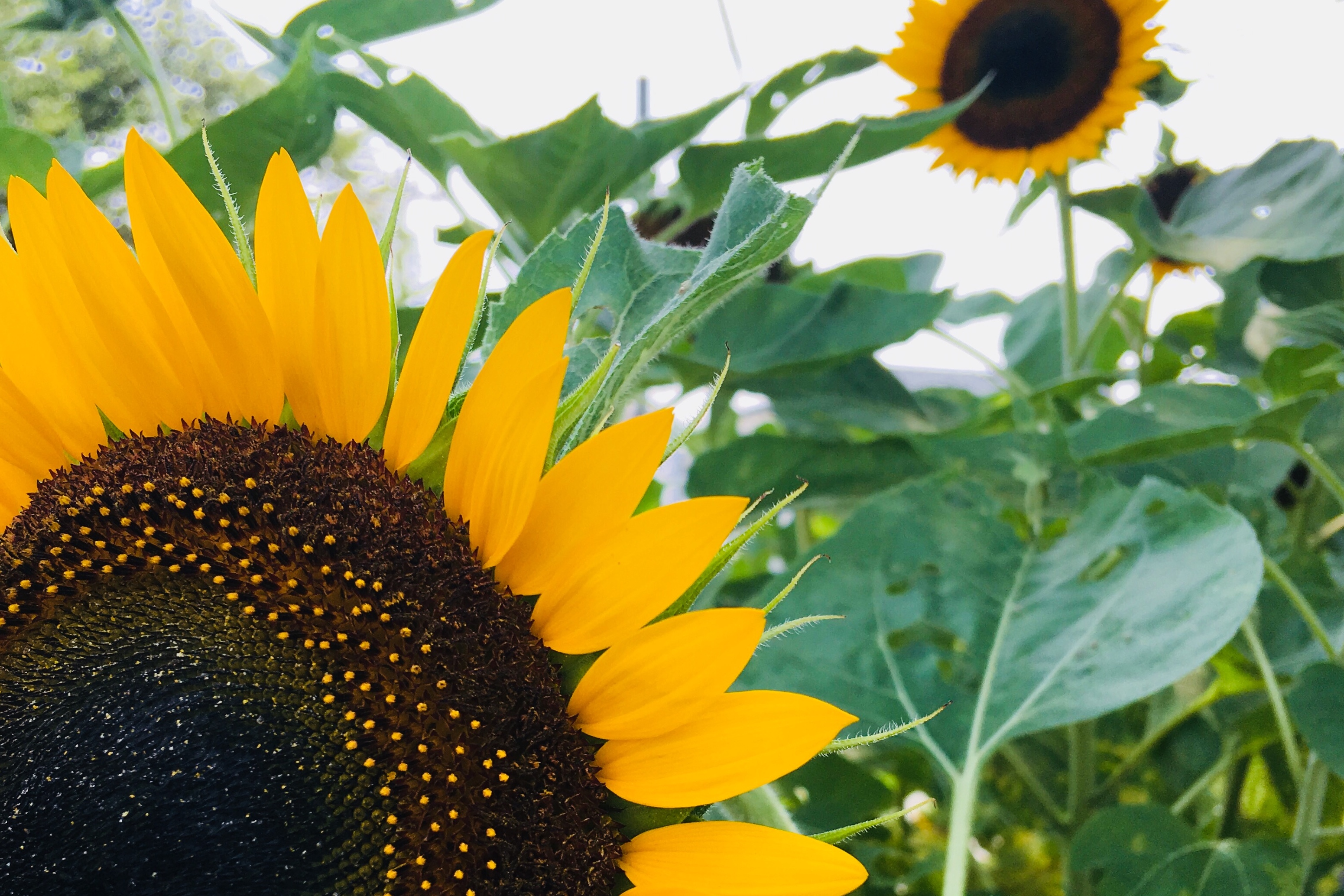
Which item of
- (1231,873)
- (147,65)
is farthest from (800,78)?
(1231,873)

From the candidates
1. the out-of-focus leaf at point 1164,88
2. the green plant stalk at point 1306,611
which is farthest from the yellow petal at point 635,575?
the out-of-focus leaf at point 1164,88

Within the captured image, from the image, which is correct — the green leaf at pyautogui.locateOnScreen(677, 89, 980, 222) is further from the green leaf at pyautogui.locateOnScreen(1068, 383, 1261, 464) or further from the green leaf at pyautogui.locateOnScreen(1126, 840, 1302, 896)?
the green leaf at pyautogui.locateOnScreen(1126, 840, 1302, 896)

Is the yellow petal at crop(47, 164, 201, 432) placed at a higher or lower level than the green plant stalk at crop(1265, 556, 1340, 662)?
higher

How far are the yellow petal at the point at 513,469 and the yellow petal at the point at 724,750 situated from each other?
9 centimetres

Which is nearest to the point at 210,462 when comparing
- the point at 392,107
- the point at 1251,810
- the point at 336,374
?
the point at 336,374

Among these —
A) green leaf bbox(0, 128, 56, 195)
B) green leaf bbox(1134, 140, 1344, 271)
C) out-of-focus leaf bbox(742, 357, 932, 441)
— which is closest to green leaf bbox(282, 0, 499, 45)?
green leaf bbox(0, 128, 56, 195)

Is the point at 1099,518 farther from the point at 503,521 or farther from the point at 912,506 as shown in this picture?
the point at 503,521

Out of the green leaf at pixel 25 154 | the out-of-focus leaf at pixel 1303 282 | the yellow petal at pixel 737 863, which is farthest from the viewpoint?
the out-of-focus leaf at pixel 1303 282

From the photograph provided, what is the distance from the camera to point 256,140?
57 cm

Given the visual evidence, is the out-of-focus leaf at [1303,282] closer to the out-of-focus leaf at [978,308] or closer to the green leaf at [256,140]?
the out-of-focus leaf at [978,308]

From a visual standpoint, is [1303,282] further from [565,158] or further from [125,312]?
[125,312]

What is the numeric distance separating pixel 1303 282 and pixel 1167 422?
232 millimetres

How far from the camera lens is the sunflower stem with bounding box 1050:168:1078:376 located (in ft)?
2.83

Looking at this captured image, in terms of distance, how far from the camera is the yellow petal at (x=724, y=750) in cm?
30
